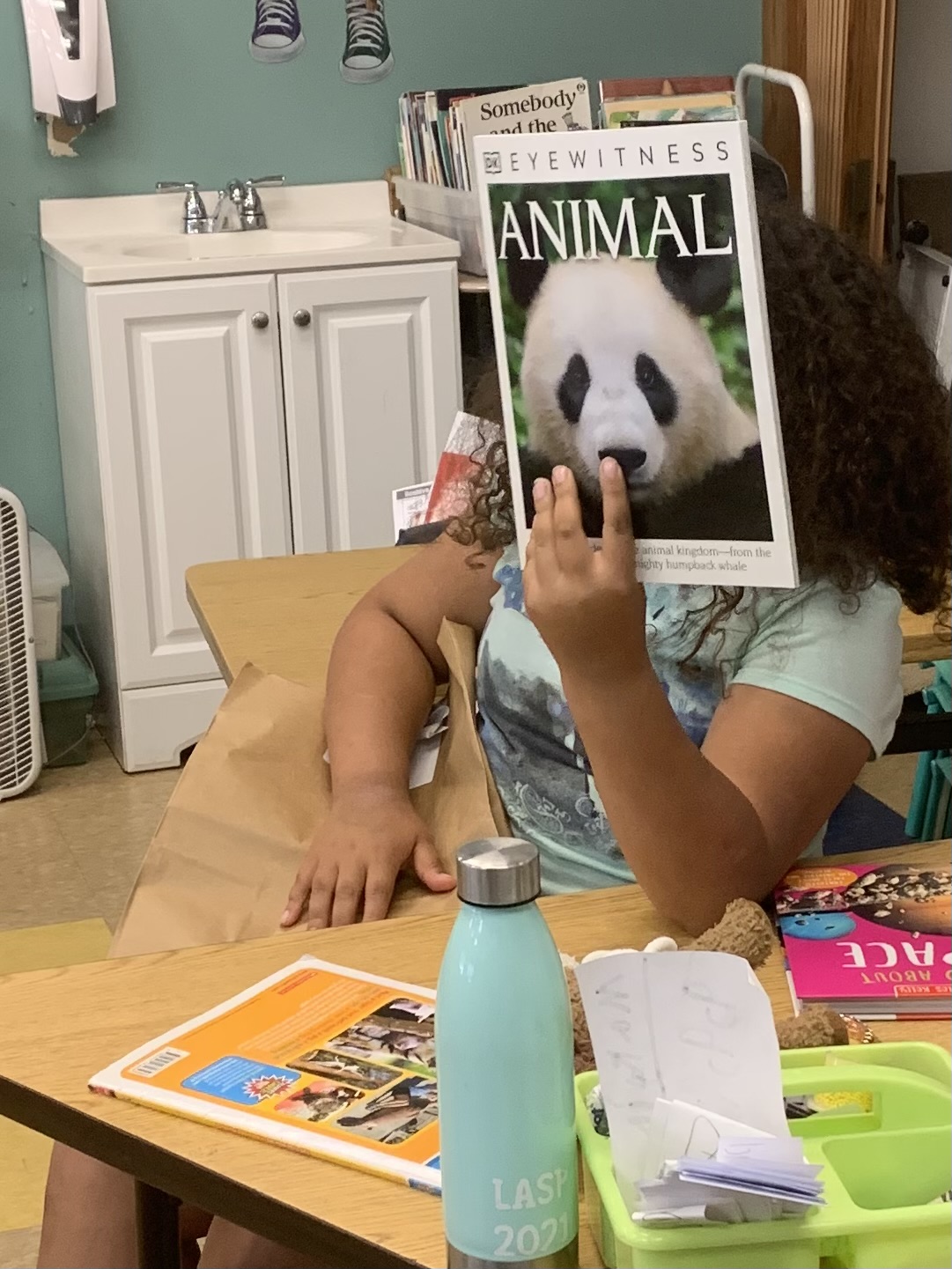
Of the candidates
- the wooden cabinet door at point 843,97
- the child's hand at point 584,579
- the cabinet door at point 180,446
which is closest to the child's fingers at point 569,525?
the child's hand at point 584,579

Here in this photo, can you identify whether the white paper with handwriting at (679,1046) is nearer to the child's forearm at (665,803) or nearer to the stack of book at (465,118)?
the child's forearm at (665,803)

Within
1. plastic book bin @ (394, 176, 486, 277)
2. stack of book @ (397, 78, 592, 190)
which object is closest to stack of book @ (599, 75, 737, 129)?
stack of book @ (397, 78, 592, 190)

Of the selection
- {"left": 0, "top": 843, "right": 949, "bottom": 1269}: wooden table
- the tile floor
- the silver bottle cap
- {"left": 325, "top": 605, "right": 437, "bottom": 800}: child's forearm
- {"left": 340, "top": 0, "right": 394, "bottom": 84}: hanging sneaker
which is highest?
{"left": 340, "top": 0, "right": 394, "bottom": 84}: hanging sneaker

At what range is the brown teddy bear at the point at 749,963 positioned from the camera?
0.90 metres

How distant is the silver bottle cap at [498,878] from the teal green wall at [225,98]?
3.07 meters

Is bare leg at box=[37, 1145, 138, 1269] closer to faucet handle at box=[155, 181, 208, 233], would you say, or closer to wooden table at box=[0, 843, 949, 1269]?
wooden table at box=[0, 843, 949, 1269]

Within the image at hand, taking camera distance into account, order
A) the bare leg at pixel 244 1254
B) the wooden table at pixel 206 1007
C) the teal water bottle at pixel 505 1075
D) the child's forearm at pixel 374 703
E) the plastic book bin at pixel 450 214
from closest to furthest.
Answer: the teal water bottle at pixel 505 1075 < the wooden table at pixel 206 1007 < the bare leg at pixel 244 1254 < the child's forearm at pixel 374 703 < the plastic book bin at pixel 450 214

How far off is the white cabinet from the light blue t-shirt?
6.10 ft

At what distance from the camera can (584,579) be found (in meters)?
1.01

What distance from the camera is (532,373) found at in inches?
39.6

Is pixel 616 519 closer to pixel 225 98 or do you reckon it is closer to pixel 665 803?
pixel 665 803

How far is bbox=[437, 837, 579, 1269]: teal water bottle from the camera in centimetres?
70

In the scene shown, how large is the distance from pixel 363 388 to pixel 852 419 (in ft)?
7.23

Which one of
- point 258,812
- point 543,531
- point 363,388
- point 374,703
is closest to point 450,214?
point 363,388
